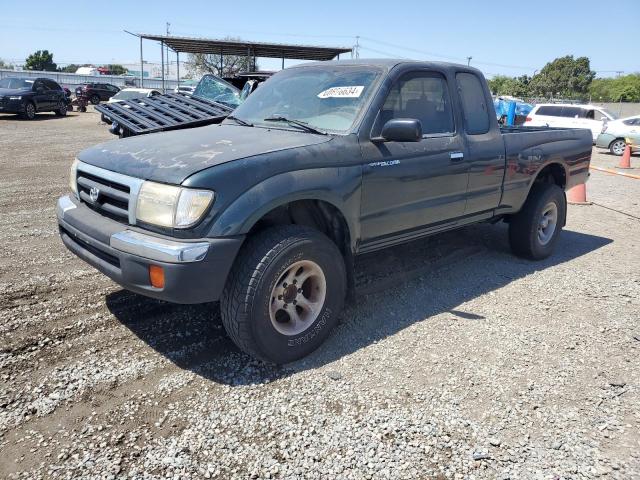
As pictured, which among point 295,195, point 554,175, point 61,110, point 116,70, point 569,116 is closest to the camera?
point 295,195

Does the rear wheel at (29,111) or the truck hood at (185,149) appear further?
the rear wheel at (29,111)

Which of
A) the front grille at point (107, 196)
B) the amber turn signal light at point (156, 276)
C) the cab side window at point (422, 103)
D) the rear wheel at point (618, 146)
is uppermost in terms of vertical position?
the cab side window at point (422, 103)

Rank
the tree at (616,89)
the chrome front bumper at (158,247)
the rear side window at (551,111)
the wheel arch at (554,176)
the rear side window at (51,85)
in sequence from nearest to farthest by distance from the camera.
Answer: the chrome front bumper at (158,247), the wheel arch at (554,176), the rear side window at (551,111), the rear side window at (51,85), the tree at (616,89)

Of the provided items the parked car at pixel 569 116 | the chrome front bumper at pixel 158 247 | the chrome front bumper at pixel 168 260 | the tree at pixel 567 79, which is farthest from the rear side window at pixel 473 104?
the tree at pixel 567 79

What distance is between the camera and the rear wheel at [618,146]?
17.7 meters

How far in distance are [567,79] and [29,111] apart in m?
61.4

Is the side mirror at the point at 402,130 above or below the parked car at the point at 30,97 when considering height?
below

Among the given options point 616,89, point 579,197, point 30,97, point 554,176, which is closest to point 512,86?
point 616,89

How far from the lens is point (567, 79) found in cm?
6278

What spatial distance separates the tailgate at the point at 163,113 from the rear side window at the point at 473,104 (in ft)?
9.32

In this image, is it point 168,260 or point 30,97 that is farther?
point 30,97

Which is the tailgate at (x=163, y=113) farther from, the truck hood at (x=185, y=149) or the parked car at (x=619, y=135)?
the parked car at (x=619, y=135)

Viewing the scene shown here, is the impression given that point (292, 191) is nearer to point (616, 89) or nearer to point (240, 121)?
point (240, 121)

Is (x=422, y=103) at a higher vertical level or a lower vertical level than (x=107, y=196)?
higher
